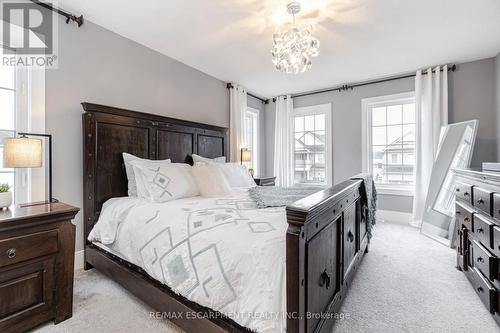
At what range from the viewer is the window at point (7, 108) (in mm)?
2006

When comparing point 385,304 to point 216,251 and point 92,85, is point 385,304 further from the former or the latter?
point 92,85

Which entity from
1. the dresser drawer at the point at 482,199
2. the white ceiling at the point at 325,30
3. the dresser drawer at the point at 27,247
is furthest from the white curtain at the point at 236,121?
the dresser drawer at the point at 482,199

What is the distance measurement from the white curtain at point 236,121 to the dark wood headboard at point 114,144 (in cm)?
123

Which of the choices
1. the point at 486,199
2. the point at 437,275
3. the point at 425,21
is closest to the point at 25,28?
the point at 425,21

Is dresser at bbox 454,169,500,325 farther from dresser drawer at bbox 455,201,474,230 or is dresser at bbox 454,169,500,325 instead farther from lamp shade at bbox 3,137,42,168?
lamp shade at bbox 3,137,42,168

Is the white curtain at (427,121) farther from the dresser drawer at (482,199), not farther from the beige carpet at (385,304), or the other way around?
the dresser drawer at (482,199)

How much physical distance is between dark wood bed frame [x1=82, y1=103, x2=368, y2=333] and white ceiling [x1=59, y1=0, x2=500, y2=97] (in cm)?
91

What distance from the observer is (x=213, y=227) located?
1.36 meters

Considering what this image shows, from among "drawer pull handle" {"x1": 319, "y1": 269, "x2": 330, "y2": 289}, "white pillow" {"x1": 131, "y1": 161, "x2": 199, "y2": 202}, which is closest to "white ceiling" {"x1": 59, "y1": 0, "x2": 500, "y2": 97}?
"white pillow" {"x1": 131, "y1": 161, "x2": 199, "y2": 202}

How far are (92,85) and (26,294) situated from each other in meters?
1.92

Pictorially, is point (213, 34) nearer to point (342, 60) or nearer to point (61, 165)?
point (342, 60)

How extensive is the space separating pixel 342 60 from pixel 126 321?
3.76m

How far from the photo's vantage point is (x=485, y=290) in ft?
5.39

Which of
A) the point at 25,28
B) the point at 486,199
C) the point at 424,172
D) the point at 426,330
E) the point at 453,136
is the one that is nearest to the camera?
the point at 426,330
